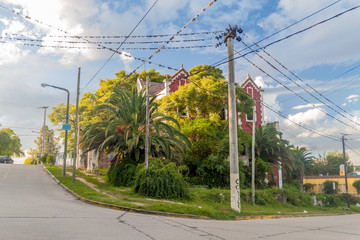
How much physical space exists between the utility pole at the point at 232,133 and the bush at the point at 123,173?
9437mm

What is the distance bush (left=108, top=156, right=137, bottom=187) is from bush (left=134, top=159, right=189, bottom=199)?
4.01m

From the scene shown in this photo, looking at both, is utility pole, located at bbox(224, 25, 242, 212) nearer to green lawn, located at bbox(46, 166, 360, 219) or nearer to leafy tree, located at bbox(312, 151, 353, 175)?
green lawn, located at bbox(46, 166, 360, 219)

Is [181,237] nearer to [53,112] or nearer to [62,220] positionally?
[62,220]

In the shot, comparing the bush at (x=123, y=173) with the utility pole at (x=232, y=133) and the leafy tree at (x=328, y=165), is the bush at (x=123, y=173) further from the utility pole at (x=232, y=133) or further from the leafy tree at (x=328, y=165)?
the leafy tree at (x=328, y=165)

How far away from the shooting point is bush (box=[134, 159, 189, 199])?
18328mm

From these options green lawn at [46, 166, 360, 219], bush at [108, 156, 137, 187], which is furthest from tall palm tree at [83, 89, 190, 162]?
green lawn at [46, 166, 360, 219]

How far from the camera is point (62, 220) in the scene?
372 inches

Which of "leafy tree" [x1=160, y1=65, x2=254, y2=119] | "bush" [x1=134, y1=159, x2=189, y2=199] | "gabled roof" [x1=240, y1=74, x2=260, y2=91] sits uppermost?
"gabled roof" [x1=240, y1=74, x2=260, y2=91]

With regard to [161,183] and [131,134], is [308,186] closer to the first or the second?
[131,134]

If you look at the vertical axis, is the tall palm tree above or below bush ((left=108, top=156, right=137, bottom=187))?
above

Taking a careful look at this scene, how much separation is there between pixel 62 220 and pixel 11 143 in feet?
Answer: 261

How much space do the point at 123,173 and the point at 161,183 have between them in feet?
21.0

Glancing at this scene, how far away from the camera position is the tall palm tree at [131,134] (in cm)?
2403

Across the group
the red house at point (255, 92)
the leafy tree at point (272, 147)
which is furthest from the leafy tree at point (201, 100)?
the red house at point (255, 92)
